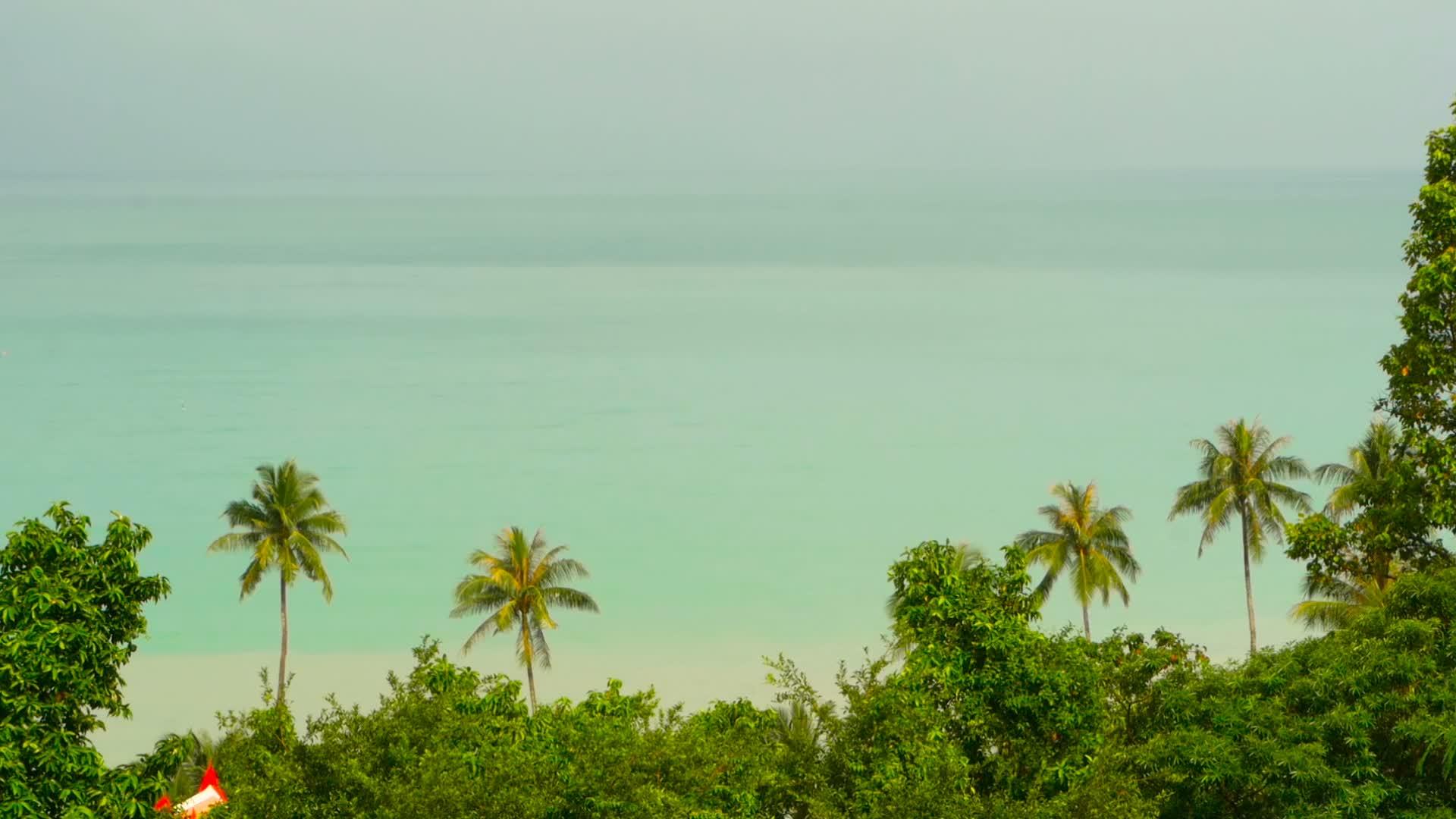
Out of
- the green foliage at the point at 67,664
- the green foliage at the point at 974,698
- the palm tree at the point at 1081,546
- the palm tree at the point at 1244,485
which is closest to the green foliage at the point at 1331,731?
the green foliage at the point at 974,698

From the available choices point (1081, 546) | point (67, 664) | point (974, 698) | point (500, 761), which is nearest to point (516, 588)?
point (1081, 546)

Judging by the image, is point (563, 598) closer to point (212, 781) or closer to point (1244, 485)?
point (212, 781)

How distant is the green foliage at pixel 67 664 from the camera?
866 inches

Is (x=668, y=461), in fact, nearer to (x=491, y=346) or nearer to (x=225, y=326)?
(x=491, y=346)

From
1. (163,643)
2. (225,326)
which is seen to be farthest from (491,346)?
Result: (163,643)

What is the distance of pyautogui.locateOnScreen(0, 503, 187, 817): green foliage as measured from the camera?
72.2ft

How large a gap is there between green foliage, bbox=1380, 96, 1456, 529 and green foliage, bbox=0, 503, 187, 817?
20918 millimetres

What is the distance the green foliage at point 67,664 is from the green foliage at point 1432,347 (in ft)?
68.6

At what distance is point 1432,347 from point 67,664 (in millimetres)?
22687

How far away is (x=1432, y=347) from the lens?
31.2m

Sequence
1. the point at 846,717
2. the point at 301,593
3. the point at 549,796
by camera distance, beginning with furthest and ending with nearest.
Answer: the point at 301,593 → the point at 846,717 → the point at 549,796

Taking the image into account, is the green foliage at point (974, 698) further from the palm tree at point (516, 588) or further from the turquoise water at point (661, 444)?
the turquoise water at point (661, 444)

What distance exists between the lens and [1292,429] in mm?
124875

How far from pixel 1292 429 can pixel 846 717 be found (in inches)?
4164
